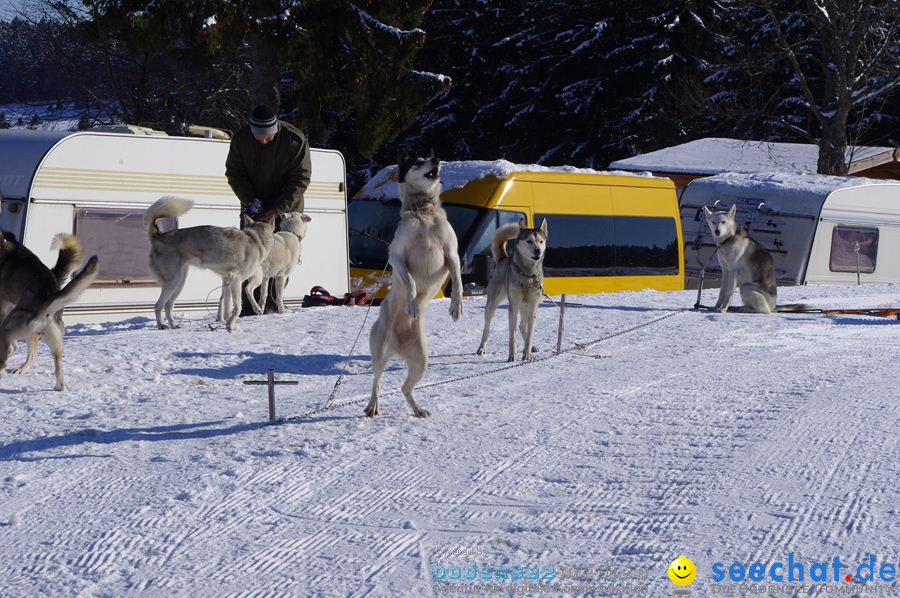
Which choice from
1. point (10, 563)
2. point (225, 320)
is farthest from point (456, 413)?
point (225, 320)

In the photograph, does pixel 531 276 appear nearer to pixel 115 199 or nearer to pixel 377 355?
pixel 377 355

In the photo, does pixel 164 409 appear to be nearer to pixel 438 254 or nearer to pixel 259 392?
pixel 259 392

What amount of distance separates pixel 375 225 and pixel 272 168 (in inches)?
170

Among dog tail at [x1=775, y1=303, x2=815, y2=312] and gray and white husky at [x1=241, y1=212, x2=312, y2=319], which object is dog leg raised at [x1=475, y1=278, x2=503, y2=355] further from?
dog tail at [x1=775, y1=303, x2=815, y2=312]

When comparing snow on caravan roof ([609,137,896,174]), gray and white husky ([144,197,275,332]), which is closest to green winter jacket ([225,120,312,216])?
gray and white husky ([144,197,275,332])

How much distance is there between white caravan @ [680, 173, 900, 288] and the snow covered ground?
11103 millimetres

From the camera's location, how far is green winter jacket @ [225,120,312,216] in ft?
33.5

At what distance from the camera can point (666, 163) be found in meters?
28.6

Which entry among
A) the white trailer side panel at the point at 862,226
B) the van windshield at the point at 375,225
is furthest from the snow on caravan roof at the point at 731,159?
the van windshield at the point at 375,225

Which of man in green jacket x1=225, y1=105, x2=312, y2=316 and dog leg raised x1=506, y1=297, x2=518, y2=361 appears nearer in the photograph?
dog leg raised x1=506, y1=297, x2=518, y2=361

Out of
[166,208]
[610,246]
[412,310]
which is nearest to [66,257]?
[166,208]

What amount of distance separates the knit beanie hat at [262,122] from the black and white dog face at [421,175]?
416 cm

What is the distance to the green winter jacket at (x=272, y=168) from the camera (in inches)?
402

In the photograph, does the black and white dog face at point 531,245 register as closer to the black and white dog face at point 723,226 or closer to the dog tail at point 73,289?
the dog tail at point 73,289
